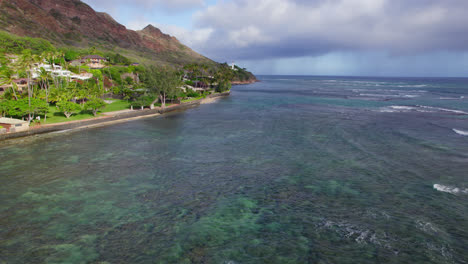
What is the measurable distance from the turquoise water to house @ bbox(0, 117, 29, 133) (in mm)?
3353

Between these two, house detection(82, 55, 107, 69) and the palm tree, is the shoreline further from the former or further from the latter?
house detection(82, 55, 107, 69)

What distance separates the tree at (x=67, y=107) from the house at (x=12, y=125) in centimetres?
792

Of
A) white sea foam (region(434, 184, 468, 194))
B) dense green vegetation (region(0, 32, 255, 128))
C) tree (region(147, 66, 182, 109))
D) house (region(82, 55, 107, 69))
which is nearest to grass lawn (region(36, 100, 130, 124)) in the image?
dense green vegetation (region(0, 32, 255, 128))

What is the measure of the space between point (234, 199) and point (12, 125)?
121 ft

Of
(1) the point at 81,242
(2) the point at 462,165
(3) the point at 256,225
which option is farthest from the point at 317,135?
(1) the point at 81,242

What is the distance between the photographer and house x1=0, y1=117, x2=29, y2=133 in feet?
127

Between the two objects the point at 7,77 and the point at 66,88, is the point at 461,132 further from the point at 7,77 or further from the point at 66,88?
the point at 7,77

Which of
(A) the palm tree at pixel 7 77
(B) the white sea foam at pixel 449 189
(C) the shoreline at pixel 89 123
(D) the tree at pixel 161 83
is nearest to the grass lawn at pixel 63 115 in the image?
(C) the shoreline at pixel 89 123

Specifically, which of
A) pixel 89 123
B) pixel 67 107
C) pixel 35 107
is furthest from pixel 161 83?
pixel 35 107

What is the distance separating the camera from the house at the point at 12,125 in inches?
1524

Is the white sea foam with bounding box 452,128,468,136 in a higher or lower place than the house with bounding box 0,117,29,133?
lower

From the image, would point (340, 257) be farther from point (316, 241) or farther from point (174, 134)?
point (174, 134)

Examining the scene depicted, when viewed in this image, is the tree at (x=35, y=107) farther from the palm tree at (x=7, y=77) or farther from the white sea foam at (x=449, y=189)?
the white sea foam at (x=449, y=189)

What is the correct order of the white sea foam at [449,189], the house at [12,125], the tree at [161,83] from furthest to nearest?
1. the tree at [161,83]
2. the house at [12,125]
3. the white sea foam at [449,189]
